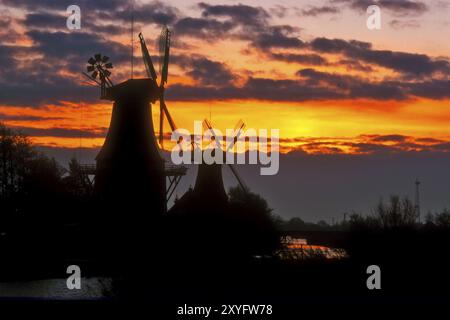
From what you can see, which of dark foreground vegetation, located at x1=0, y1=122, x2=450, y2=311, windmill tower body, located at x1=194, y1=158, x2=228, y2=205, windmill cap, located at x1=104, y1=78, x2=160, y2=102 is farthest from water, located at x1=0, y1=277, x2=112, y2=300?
windmill tower body, located at x1=194, y1=158, x2=228, y2=205

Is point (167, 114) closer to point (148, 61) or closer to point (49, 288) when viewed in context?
point (148, 61)

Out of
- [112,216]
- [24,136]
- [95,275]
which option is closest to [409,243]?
[95,275]

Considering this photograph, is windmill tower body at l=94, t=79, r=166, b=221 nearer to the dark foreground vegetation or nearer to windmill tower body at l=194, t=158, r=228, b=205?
the dark foreground vegetation

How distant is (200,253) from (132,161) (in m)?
14.9

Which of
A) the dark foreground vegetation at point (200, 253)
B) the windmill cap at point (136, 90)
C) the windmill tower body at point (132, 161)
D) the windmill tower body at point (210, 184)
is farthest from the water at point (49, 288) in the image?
the windmill tower body at point (210, 184)

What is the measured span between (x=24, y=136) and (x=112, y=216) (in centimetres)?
2888

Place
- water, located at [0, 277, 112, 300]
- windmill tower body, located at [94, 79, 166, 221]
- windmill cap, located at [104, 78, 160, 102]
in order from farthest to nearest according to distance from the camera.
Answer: windmill cap, located at [104, 78, 160, 102] < windmill tower body, located at [94, 79, 166, 221] < water, located at [0, 277, 112, 300]

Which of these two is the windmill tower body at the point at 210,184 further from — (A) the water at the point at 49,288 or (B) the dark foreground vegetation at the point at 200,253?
(A) the water at the point at 49,288

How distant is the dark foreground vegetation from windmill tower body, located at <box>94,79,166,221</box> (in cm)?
160

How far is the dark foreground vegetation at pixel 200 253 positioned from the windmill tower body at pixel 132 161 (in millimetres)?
1602

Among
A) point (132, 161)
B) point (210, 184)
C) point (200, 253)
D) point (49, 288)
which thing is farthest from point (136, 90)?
point (200, 253)

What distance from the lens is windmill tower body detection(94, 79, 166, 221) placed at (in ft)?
171

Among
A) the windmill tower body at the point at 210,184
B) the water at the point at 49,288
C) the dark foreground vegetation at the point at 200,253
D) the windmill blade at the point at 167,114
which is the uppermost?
the windmill blade at the point at 167,114

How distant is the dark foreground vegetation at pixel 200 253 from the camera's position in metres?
27.7
